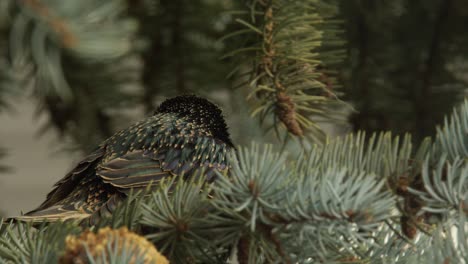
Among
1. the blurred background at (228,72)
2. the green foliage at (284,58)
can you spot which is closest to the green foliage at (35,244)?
the green foliage at (284,58)

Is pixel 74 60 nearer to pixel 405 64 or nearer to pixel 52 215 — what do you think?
pixel 52 215

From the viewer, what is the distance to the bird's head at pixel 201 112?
2.63ft

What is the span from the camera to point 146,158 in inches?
29.6

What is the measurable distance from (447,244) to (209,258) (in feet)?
0.53

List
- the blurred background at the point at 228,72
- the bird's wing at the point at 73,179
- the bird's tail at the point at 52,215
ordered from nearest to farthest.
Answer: the bird's tail at the point at 52,215 < the bird's wing at the point at 73,179 < the blurred background at the point at 228,72

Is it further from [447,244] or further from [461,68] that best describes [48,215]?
[461,68]

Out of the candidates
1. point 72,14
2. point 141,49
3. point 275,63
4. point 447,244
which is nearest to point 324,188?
point 447,244

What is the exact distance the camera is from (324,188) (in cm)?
48

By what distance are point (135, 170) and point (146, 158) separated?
0.10 ft

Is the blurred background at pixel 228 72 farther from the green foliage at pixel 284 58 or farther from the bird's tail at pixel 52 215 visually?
the bird's tail at pixel 52 215

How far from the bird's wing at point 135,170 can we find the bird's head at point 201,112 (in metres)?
0.07

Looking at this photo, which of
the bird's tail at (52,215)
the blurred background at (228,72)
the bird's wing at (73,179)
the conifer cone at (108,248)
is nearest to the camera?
the conifer cone at (108,248)

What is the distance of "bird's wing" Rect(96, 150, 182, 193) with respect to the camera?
71 cm

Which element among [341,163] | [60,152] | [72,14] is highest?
[72,14]
